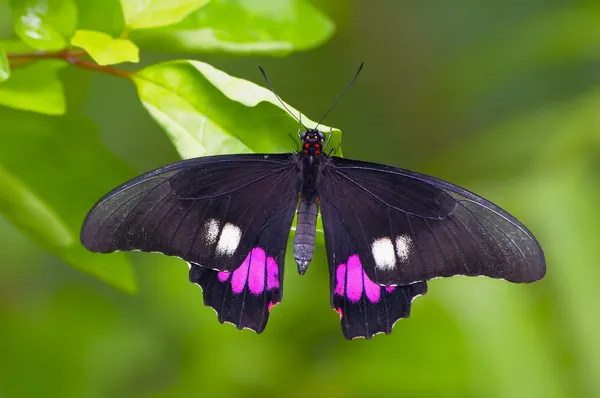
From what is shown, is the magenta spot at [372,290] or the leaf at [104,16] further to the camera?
the magenta spot at [372,290]

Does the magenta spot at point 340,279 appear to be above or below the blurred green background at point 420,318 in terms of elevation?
below

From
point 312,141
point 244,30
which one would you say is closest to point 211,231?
point 312,141

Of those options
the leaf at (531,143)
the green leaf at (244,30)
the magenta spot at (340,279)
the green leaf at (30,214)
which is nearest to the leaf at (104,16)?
the green leaf at (244,30)

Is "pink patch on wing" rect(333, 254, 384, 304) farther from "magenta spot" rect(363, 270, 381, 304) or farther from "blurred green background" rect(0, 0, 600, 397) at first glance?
"blurred green background" rect(0, 0, 600, 397)

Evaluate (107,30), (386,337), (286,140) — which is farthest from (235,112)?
(386,337)

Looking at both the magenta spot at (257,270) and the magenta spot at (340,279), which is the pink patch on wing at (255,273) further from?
the magenta spot at (340,279)

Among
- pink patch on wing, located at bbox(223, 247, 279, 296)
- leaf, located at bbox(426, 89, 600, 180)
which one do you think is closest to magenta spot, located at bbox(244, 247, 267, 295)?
pink patch on wing, located at bbox(223, 247, 279, 296)
